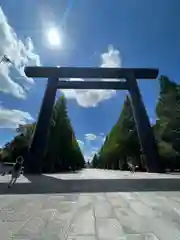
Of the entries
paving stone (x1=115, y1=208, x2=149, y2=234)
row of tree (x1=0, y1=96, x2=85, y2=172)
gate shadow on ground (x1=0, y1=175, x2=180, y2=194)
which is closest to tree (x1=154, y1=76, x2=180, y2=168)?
row of tree (x1=0, y1=96, x2=85, y2=172)

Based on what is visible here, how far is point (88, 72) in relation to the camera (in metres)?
23.1

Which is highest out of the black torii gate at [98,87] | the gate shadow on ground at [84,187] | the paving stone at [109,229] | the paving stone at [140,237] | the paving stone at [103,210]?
the black torii gate at [98,87]

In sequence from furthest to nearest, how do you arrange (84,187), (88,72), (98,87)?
(98,87) → (88,72) → (84,187)

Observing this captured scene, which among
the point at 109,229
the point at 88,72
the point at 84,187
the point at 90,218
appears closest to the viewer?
the point at 109,229

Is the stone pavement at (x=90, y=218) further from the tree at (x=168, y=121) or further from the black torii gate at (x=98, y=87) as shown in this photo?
the tree at (x=168, y=121)

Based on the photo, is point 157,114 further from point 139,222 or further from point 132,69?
point 139,222

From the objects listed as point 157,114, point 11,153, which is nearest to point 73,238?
point 157,114

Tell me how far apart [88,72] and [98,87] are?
2014mm

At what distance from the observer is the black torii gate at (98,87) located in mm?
21844

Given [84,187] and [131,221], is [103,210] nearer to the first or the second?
[131,221]

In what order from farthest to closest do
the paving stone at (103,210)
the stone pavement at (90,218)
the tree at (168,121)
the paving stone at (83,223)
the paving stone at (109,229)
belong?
the tree at (168,121) < the paving stone at (103,210) < the paving stone at (83,223) < the stone pavement at (90,218) < the paving stone at (109,229)

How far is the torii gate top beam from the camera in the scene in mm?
23125

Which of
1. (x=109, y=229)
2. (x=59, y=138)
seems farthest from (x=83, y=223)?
(x=59, y=138)

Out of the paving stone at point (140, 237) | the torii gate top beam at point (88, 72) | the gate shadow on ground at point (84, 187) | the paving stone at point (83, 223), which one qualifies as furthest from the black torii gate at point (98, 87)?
the paving stone at point (140, 237)
